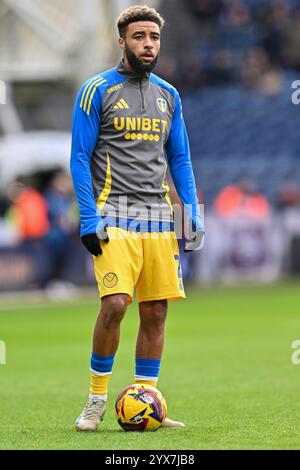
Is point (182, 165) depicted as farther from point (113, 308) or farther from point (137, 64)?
point (113, 308)

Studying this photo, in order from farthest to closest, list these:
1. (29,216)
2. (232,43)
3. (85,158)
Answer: (232,43) < (29,216) < (85,158)

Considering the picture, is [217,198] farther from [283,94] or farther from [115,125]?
[115,125]

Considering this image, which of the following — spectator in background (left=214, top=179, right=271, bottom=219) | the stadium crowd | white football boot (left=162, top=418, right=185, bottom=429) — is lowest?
white football boot (left=162, top=418, right=185, bottom=429)

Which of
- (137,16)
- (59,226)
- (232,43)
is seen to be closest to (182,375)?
(137,16)

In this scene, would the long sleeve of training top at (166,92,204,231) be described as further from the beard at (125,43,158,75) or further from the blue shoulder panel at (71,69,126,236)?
the blue shoulder panel at (71,69,126,236)

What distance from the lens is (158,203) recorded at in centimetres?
786

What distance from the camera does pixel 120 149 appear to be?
25.4ft

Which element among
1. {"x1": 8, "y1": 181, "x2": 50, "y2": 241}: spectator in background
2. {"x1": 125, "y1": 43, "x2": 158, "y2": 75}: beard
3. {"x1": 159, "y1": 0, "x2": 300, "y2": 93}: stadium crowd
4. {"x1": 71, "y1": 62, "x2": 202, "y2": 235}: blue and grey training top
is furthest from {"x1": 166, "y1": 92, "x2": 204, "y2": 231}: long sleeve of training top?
{"x1": 159, "y1": 0, "x2": 300, "y2": 93}: stadium crowd

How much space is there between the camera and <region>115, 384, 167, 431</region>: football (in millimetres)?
7586

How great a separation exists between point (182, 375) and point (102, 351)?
389 cm
